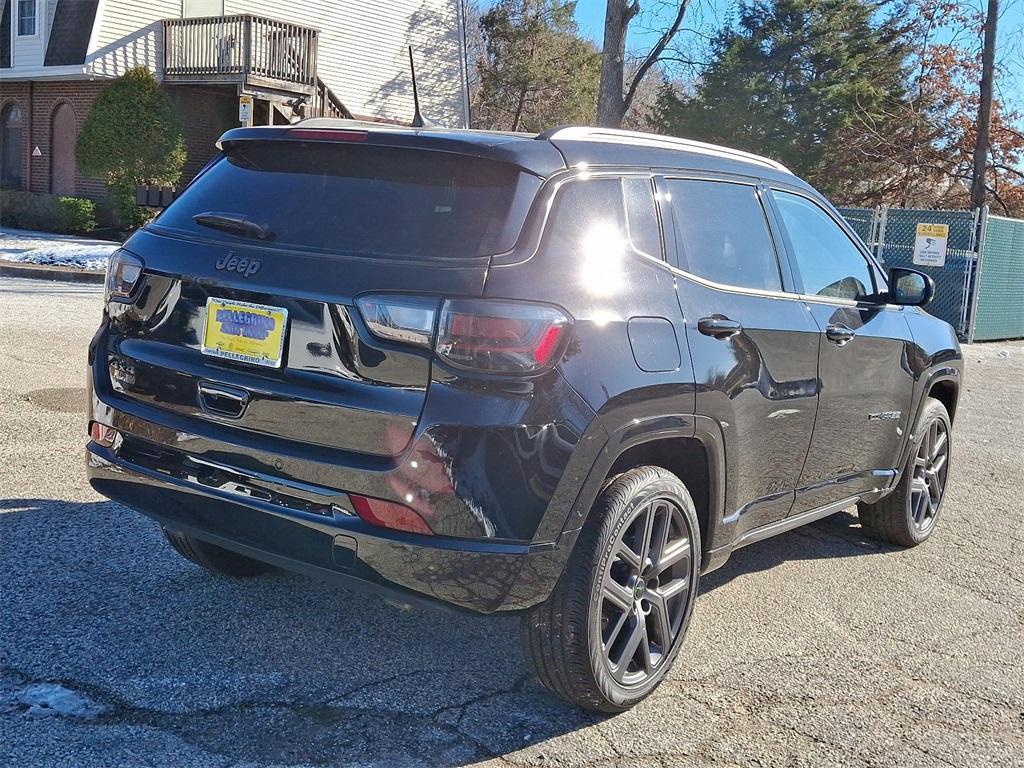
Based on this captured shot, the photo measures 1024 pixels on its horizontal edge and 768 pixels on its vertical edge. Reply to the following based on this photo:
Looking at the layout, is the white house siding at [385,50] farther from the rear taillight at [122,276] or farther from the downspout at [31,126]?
the rear taillight at [122,276]

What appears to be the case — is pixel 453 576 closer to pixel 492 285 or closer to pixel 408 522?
pixel 408 522

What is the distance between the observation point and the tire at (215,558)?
14.1 ft

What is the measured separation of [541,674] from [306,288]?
1.40m

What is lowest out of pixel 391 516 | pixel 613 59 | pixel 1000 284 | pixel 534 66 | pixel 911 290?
pixel 391 516

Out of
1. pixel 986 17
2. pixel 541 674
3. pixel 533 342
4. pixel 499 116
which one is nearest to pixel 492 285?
pixel 533 342

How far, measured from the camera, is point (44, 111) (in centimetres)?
2812

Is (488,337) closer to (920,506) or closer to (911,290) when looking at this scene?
(911,290)

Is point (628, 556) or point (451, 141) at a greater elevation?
point (451, 141)

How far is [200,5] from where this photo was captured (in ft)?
89.0

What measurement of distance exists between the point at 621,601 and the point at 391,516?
91 centimetres

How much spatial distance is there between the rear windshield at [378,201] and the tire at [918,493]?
313 centimetres

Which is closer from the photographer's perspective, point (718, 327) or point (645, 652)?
point (645, 652)

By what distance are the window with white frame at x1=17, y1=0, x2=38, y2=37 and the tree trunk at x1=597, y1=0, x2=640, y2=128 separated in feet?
46.9

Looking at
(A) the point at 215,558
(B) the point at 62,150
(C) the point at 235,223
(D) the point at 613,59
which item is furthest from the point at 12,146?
(C) the point at 235,223
